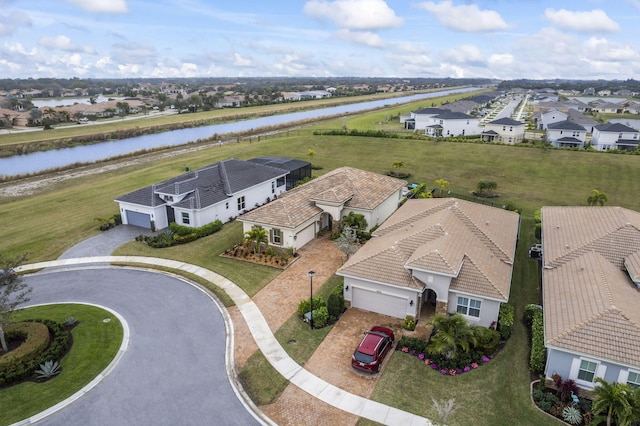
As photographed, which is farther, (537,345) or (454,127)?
(454,127)

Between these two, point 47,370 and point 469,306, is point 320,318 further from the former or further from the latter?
point 47,370

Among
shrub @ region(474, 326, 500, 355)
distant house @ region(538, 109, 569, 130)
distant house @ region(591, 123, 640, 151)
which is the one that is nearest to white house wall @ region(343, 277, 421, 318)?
shrub @ region(474, 326, 500, 355)

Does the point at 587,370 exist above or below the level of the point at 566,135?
below

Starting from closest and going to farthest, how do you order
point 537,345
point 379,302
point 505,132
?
point 537,345, point 379,302, point 505,132

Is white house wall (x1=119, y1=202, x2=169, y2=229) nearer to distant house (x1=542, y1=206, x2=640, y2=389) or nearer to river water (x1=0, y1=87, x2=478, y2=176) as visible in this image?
distant house (x1=542, y1=206, x2=640, y2=389)

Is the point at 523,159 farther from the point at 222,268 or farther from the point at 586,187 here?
the point at 222,268

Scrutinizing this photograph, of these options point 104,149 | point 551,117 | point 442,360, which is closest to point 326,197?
point 442,360
